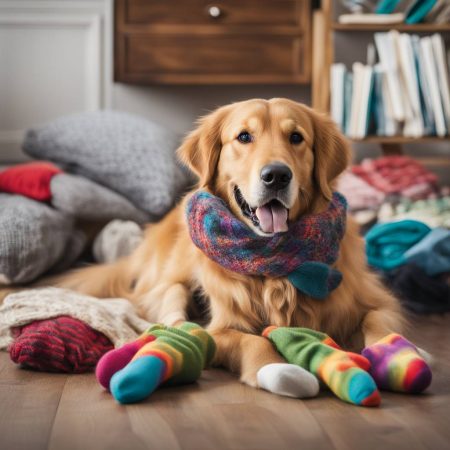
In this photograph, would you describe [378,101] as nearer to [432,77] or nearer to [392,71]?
[392,71]

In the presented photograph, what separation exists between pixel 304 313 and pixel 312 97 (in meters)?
2.31

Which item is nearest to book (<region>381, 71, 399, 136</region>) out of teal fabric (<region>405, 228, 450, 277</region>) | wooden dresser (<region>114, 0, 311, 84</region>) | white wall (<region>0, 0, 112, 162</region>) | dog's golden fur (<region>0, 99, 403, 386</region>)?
wooden dresser (<region>114, 0, 311, 84</region>)

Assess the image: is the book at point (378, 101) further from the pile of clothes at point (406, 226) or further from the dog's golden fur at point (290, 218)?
the dog's golden fur at point (290, 218)

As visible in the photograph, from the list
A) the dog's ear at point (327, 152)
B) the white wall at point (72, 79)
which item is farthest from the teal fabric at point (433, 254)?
the white wall at point (72, 79)

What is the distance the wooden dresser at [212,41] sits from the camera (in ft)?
11.9

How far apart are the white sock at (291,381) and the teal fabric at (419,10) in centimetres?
258

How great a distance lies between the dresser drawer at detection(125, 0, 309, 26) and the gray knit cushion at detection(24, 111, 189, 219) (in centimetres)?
56

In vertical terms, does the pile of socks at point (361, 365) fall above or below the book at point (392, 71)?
below

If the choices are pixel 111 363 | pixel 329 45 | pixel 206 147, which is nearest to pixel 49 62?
pixel 329 45

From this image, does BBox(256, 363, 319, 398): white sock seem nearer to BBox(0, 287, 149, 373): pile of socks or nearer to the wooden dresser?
BBox(0, 287, 149, 373): pile of socks

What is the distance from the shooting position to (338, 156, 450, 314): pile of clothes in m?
2.36

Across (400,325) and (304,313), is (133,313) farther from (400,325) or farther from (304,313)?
(400,325)

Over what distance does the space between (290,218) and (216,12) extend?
7.00 ft

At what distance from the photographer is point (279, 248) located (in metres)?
1.72
